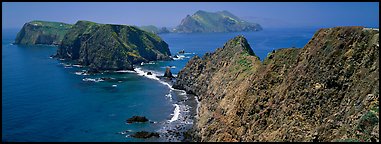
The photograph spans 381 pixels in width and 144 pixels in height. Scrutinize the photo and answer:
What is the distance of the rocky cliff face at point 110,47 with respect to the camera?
156500mm

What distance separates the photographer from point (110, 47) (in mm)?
164000

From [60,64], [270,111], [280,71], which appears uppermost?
[280,71]

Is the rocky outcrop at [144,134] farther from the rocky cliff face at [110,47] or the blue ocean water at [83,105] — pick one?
the rocky cliff face at [110,47]

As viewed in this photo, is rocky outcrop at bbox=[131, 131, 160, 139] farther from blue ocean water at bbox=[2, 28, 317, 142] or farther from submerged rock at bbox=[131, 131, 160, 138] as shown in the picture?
blue ocean water at bbox=[2, 28, 317, 142]

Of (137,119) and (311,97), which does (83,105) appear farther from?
(311,97)

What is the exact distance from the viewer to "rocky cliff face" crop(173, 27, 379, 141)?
40.8 m

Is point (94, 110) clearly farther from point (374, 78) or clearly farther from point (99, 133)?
point (374, 78)

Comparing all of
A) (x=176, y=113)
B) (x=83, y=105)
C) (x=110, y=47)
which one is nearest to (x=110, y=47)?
(x=110, y=47)

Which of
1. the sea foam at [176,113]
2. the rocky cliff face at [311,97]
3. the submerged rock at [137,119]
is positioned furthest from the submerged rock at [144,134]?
the sea foam at [176,113]

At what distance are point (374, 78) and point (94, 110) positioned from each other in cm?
6358

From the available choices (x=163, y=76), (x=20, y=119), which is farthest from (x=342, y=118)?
(x=163, y=76)

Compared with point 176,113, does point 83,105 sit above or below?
below

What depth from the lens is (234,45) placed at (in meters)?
98.7

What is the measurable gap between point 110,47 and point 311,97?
415 feet
